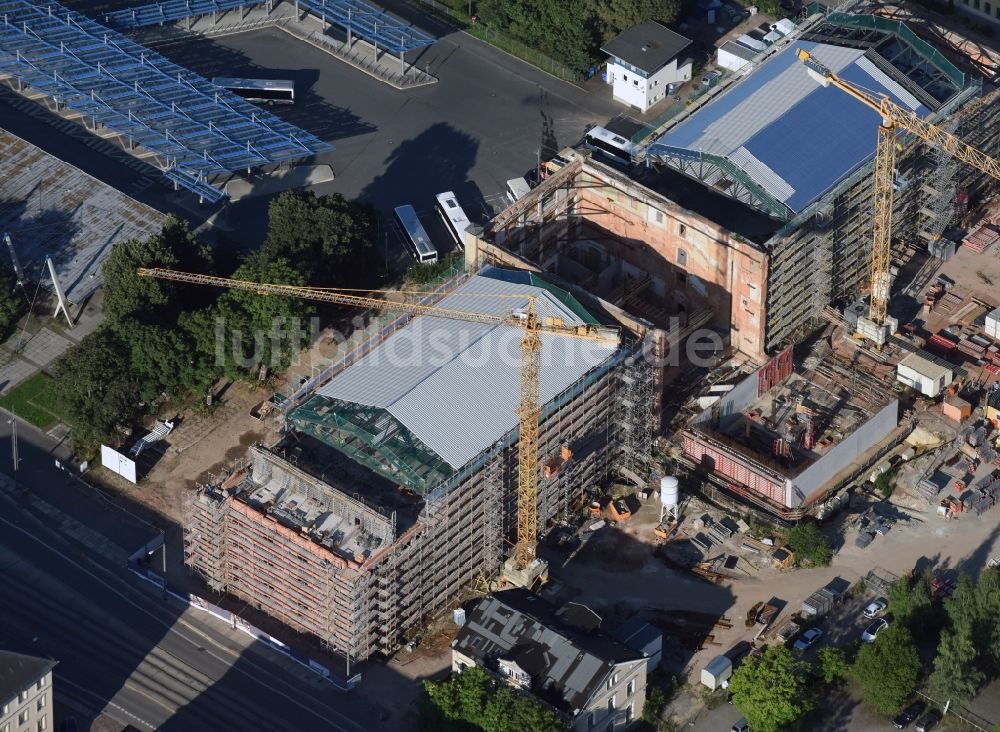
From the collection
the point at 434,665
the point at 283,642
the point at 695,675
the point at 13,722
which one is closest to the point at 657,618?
the point at 695,675

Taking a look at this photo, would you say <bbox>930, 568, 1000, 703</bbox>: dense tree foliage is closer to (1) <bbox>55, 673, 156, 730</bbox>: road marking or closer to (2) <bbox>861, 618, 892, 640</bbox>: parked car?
(2) <bbox>861, 618, 892, 640</bbox>: parked car

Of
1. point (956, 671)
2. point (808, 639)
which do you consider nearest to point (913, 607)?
point (956, 671)

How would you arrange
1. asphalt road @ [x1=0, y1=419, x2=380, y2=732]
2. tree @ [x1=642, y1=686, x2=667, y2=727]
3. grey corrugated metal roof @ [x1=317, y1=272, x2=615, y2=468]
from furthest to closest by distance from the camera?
grey corrugated metal roof @ [x1=317, y1=272, x2=615, y2=468] → asphalt road @ [x1=0, y1=419, x2=380, y2=732] → tree @ [x1=642, y1=686, x2=667, y2=727]

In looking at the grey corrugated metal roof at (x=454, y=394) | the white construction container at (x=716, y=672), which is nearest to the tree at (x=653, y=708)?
the white construction container at (x=716, y=672)

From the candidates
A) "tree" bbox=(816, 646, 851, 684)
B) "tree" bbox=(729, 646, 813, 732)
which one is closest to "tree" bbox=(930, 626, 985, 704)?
"tree" bbox=(816, 646, 851, 684)

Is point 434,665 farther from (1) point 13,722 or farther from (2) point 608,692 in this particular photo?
(1) point 13,722

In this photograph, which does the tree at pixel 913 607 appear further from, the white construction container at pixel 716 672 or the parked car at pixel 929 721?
the white construction container at pixel 716 672
